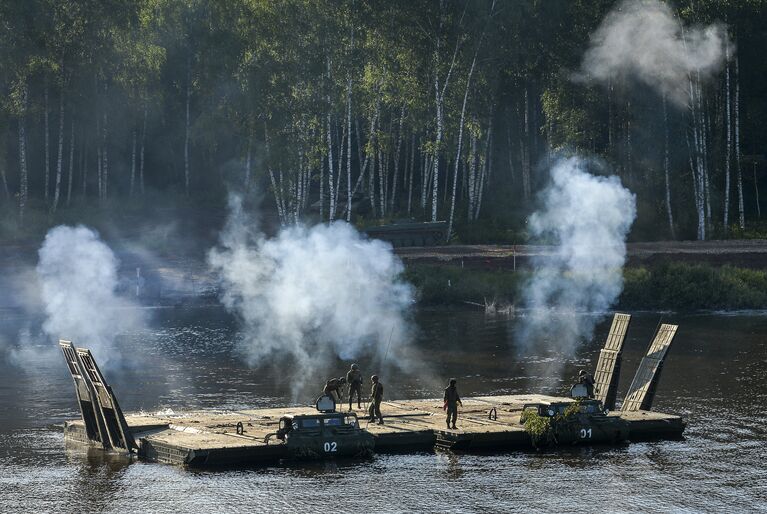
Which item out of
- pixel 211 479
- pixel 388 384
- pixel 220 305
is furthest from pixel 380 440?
pixel 220 305

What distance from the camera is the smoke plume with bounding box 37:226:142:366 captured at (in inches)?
2744

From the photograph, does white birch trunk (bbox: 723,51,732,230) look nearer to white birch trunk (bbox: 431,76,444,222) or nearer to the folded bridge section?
white birch trunk (bbox: 431,76,444,222)

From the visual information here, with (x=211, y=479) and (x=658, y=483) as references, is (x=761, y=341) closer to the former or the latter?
(x=658, y=483)

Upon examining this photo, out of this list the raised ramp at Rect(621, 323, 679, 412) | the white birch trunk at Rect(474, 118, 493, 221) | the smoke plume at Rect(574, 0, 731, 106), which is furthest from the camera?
the white birch trunk at Rect(474, 118, 493, 221)

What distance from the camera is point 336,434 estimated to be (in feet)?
126

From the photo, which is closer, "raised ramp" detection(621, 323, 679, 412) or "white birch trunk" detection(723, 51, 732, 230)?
"raised ramp" detection(621, 323, 679, 412)

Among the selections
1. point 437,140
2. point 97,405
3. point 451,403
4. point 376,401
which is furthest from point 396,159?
point 97,405

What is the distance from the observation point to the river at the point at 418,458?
111 ft

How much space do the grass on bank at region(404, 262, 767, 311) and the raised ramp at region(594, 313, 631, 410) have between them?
3335cm

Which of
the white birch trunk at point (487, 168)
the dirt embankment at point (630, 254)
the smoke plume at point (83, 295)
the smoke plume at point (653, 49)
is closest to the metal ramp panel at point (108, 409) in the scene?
the smoke plume at point (83, 295)

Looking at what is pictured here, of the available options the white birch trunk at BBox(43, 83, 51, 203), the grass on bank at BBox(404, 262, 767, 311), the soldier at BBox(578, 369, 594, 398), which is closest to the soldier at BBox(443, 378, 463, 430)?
the soldier at BBox(578, 369, 594, 398)

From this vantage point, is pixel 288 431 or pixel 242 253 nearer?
pixel 288 431

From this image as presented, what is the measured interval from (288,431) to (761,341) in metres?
34.9

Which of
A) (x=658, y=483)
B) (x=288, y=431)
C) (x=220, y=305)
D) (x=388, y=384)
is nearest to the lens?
(x=658, y=483)
